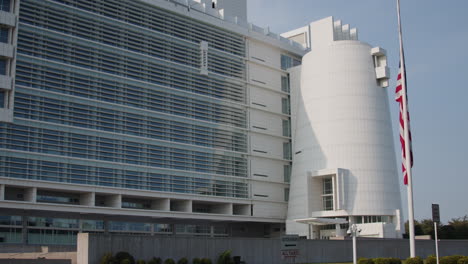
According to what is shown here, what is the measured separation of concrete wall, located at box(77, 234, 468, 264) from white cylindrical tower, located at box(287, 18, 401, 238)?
350 inches

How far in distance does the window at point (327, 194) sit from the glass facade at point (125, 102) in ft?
36.4

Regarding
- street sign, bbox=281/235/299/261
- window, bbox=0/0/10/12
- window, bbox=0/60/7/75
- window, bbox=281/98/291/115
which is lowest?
street sign, bbox=281/235/299/261

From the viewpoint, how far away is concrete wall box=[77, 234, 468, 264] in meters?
44.0

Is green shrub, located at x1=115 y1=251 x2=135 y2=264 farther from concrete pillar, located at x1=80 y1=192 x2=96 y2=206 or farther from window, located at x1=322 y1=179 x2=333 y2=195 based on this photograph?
window, located at x1=322 y1=179 x2=333 y2=195

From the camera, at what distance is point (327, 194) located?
83.8 meters

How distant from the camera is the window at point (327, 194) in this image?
83.2 meters

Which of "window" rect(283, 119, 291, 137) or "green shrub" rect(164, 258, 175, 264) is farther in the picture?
"window" rect(283, 119, 291, 137)

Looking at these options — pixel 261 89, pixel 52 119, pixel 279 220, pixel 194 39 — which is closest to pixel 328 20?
pixel 261 89

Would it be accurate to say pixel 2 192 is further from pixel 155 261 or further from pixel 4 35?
pixel 155 261

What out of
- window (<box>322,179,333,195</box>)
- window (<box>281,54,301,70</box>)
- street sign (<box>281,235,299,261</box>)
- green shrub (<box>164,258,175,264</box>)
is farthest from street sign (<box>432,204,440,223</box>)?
window (<box>281,54,301,70</box>)

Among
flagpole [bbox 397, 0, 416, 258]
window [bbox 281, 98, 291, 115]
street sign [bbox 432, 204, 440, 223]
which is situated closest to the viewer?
street sign [bbox 432, 204, 440, 223]

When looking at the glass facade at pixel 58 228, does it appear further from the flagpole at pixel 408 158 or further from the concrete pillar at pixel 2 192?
the flagpole at pixel 408 158

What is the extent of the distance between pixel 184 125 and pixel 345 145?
22.3m

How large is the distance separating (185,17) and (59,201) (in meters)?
29.0
